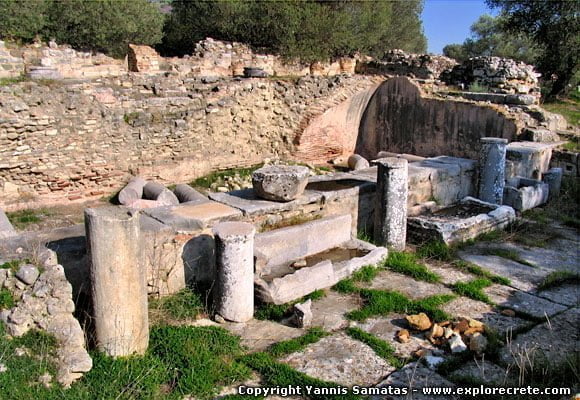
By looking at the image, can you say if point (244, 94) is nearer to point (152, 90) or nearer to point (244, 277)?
point (152, 90)

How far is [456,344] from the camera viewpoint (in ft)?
14.8

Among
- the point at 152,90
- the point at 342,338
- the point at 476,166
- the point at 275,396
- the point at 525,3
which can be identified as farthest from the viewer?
the point at 525,3

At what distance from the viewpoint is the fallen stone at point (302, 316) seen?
4871mm

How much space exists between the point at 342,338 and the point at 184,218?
198cm

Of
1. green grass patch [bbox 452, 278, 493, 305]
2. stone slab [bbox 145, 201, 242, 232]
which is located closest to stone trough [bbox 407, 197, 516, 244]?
green grass patch [bbox 452, 278, 493, 305]

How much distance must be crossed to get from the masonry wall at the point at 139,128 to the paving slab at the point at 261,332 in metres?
6.73

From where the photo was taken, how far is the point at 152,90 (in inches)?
492

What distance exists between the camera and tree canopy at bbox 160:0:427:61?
71.1ft

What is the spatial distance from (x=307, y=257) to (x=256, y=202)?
33.7 inches

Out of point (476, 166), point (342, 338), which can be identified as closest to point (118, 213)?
point (342, 338)

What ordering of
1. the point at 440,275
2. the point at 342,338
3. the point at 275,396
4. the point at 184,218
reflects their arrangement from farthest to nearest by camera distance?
the point at 440,275
the point at 184,218
the point at 342,338
the point at 275,396

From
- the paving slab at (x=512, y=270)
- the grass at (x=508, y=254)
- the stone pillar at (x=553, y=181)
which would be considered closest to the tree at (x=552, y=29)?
the stone pillar at (x=553, y=181)

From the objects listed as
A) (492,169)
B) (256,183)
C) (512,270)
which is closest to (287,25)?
(492,169)

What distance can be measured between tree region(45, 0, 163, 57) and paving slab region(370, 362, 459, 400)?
850 inches
